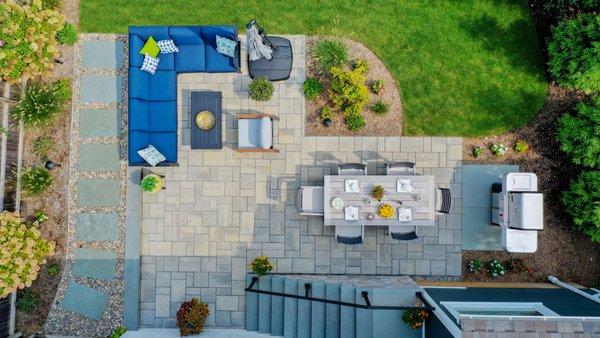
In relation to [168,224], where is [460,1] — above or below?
above

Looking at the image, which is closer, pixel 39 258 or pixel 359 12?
pixel 39 258

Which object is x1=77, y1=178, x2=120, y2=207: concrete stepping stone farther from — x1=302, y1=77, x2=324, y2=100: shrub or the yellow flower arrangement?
the yellow flower arrangement

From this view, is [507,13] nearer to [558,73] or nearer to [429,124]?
[558,73]

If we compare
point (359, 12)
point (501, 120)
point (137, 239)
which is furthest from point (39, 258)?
point (501, 120)

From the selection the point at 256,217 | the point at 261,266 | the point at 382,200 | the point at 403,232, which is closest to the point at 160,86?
the point at 256,217

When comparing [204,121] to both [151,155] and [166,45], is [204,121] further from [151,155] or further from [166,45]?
[166,45]

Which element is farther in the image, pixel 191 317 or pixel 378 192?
pixel 191 317
